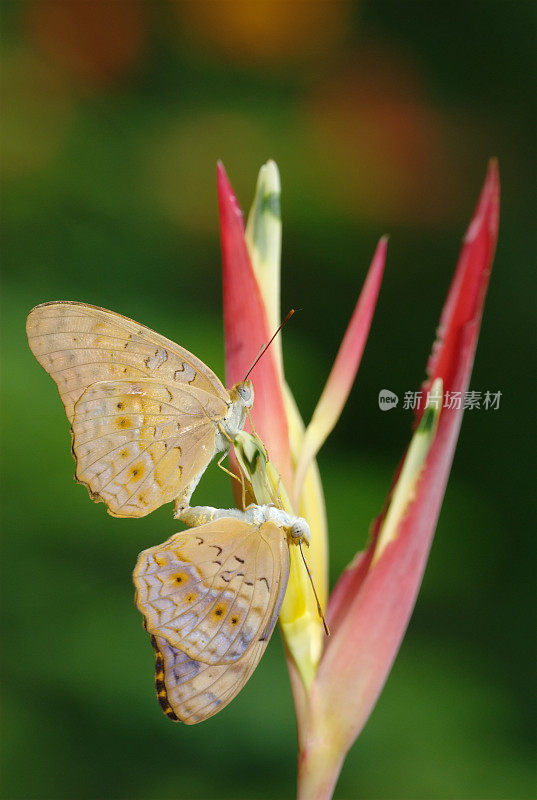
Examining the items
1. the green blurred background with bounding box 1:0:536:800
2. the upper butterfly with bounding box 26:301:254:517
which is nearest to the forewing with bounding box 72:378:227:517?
the upper butterfly with bounding box 26:301:254:517

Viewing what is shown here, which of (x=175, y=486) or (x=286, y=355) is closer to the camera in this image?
(x=175, y=486)

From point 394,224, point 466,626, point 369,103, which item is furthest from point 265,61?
point 466,626

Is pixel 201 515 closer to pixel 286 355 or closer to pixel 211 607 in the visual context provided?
pixel 211 607

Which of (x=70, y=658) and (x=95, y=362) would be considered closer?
(x=95, y=362)

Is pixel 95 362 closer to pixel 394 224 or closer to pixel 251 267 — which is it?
pixel 251 267

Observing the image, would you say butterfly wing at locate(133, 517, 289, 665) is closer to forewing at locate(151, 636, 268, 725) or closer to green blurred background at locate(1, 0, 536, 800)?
forewing at locate(151, 636, 268, 725)

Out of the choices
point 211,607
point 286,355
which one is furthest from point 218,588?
point 286,355

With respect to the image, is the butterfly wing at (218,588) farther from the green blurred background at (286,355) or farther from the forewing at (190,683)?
the green blurred background at (286,355)

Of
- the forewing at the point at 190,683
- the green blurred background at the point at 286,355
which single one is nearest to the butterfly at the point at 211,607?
the forewing at the point at 190,683
